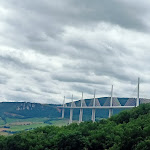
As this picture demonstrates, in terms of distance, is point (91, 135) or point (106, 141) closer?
point (106, 141)

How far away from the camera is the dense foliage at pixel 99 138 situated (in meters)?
78.6

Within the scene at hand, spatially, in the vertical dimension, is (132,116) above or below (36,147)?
above

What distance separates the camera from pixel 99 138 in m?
97.2

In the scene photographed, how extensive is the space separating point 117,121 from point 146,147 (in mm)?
63762

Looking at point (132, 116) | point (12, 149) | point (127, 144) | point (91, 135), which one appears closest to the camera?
point (127, 144)

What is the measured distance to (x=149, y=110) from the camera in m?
131

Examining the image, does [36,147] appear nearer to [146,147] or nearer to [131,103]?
[146,147]

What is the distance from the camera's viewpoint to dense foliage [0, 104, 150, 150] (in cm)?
7862

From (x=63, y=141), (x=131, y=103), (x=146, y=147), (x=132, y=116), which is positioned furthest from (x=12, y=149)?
(x=131, y=103)

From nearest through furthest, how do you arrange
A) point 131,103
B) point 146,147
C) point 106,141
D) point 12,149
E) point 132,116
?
point 146,147, point 106,141, point 12,149, point 132,116, point 131,103

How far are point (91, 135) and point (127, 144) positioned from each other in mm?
25728

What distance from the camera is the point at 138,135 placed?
80125 millimetres

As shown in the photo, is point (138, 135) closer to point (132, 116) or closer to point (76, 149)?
point (76, 149)

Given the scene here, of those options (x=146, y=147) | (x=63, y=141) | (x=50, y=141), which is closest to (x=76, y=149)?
(x=63, y=141)
